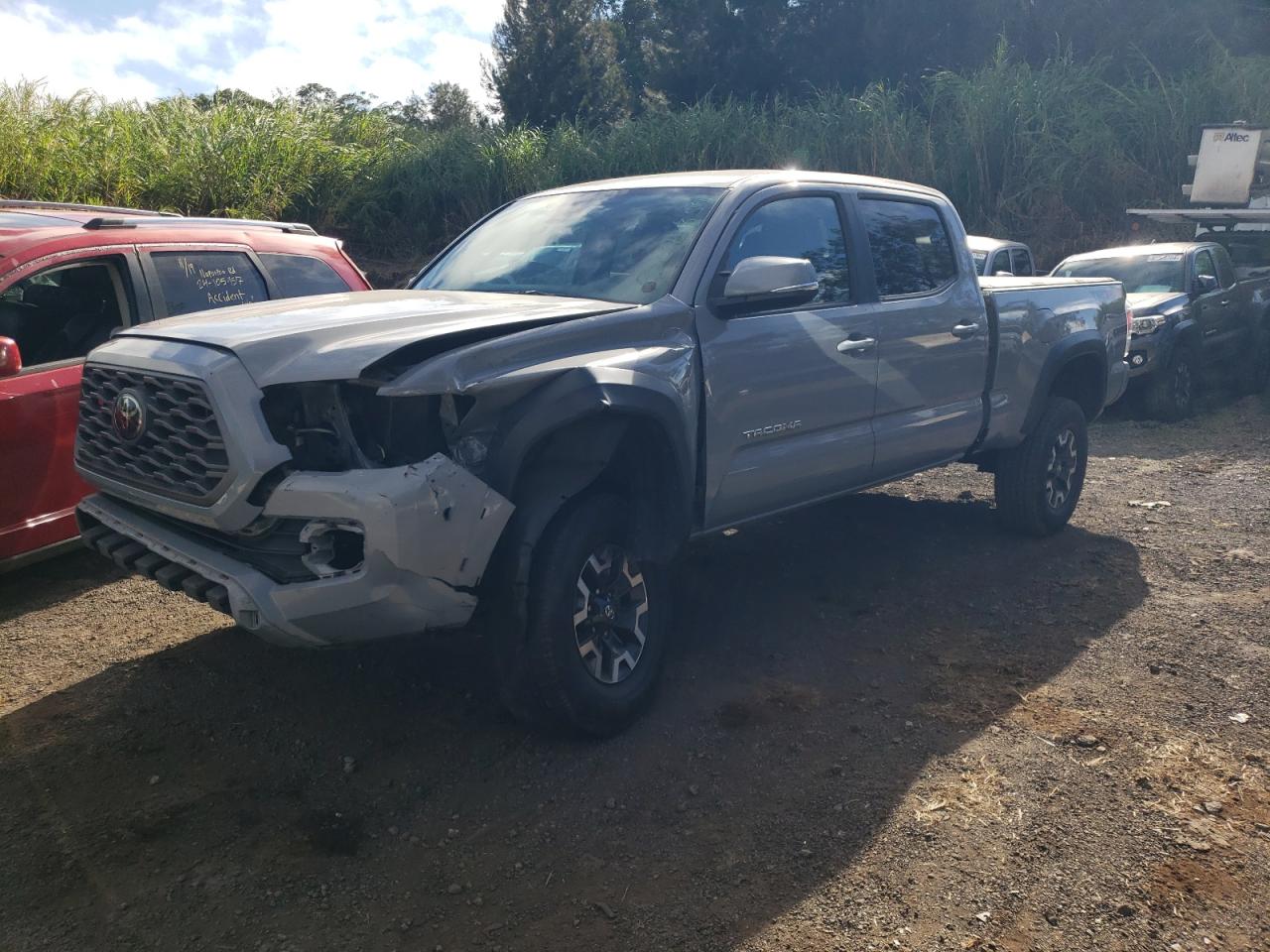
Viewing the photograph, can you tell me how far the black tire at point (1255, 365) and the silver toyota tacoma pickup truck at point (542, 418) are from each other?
8167 mm

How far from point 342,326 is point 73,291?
2.76 m

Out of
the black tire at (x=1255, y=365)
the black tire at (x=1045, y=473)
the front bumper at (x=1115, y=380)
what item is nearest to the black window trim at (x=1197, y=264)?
the black tire at (x=1255, y=365)

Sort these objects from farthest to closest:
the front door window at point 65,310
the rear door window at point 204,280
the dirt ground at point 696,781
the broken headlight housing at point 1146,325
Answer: the broken headlight housing at point 1146,325
the rear door window at point 204,280
the front door window at point 65,310
the dirt ground at point 696,781

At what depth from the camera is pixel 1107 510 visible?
7281 millimetres

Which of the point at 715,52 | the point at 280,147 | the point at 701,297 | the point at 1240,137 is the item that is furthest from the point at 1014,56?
the point at 701,297

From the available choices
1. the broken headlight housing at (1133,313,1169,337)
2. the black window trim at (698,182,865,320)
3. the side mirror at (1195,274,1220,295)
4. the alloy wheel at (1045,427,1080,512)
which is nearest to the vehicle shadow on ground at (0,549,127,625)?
the black window trim at (698,182,865,320)

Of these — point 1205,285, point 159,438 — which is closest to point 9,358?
point 159,438

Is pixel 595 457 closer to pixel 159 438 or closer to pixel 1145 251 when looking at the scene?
pixel 159 438

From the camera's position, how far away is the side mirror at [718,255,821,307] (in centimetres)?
413

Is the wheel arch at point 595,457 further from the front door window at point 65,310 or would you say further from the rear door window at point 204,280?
the front door window at point 65,310

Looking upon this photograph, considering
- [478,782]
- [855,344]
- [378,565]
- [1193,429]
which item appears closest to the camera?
[378,565]

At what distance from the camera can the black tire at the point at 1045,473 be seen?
627cm

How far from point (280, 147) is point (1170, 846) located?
14.5 meters

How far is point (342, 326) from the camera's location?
3.50 meters
